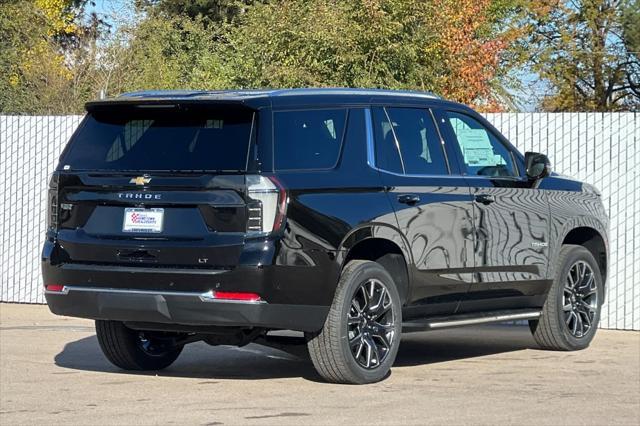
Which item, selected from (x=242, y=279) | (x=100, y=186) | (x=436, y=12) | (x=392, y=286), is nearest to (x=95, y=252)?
(x=100, y=186)

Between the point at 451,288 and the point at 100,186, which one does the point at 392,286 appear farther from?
the point at 100,186

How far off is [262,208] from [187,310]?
2.69 ft

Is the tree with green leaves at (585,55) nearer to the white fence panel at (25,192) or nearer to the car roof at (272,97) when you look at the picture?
the white fence panel at (25,192)

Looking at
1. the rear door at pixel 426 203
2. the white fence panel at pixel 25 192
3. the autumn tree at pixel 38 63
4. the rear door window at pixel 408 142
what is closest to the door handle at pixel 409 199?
the rear door at pixel 426 203

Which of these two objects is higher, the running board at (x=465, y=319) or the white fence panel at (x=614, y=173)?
the white fence panel at (x=614, y=173)

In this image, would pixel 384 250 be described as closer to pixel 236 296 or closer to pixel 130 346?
pixel 236 296

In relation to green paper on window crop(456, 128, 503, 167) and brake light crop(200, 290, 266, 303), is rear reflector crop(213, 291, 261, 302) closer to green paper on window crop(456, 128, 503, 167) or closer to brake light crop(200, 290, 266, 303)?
brake light crop(200, 290, 266, 303)

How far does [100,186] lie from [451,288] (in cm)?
274

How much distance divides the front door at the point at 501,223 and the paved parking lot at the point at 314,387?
1.84 ft

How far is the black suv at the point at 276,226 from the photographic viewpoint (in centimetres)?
952

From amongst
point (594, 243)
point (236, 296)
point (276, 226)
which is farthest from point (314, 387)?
point (594, 243)

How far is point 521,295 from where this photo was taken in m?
11.8

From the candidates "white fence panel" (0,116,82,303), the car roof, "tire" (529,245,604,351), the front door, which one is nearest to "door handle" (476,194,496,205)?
the front door

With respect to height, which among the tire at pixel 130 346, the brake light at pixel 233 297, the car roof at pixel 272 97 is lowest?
the tire at pixel 130 346
